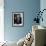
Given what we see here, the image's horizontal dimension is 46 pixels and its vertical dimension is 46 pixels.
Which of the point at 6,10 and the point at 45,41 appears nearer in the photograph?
the point at 45,41

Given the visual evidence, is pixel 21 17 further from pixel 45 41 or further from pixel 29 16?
pixel 45 41

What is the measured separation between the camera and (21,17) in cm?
576

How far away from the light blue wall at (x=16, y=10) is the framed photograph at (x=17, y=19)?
0.13m

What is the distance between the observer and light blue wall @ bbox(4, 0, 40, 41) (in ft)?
18.8

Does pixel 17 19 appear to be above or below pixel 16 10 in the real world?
below

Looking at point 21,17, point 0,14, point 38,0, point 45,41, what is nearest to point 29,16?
point 21,17

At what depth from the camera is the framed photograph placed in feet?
18.8

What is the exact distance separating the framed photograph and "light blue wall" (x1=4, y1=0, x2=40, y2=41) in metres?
0.13

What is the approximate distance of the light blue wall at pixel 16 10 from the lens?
572 cm

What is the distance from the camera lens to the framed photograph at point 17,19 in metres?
5.74

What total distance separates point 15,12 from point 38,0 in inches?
43.3

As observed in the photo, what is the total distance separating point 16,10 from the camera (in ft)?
18.8

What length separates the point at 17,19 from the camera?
227 inches

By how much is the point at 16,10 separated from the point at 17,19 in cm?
38
